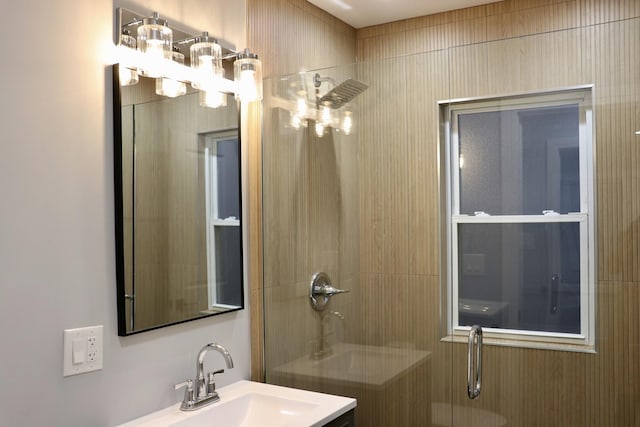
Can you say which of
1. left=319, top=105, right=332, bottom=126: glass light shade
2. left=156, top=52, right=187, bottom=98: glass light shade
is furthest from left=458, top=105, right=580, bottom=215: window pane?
left=156, top=52, right=187, bottom=98: glass light shade

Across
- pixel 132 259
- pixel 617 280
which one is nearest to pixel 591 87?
pixel 617 280

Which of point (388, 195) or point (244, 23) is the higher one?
point (244, 23)

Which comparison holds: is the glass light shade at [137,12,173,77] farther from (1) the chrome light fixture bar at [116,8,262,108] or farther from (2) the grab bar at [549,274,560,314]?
(2) the grab bar at [549,274,560,314]

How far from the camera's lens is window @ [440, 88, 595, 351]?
6.17 ft

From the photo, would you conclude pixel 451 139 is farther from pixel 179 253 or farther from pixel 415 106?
pixel 179 253

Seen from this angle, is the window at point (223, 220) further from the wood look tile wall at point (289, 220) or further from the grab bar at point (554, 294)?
the grab bar at point (554, 294)

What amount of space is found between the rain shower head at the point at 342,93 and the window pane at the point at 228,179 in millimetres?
424

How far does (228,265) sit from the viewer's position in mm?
2303

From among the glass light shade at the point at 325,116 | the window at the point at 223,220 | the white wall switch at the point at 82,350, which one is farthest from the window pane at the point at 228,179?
the white wall switch at the point at 82,350

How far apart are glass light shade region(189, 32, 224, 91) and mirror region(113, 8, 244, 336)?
0.11ft

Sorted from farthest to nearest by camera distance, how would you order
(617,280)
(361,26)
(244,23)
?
(361,26), (244,23), (617,280)

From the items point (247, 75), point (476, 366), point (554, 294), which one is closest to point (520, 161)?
point (554, 294)

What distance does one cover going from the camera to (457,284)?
208 centimetres

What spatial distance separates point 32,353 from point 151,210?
591 mm
